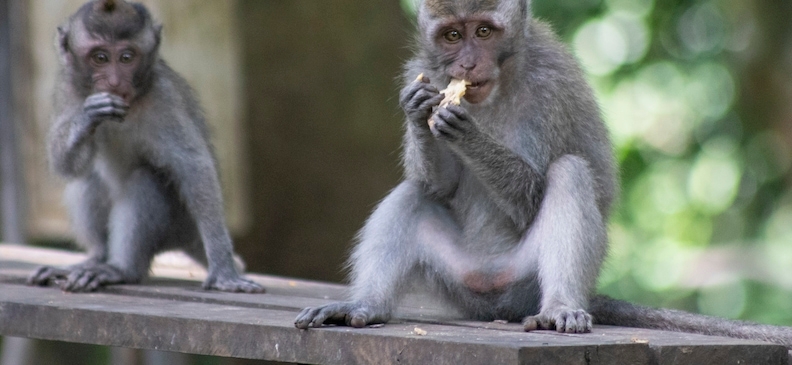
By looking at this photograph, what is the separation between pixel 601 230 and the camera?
4645 millimetres

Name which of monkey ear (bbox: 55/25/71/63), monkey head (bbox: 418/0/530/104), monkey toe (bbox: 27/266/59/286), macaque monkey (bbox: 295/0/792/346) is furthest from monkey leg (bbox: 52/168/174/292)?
monkey head (bbox: 418/0/530/104)

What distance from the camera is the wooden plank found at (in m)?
3.50

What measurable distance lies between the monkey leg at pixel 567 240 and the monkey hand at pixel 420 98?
2.14ft

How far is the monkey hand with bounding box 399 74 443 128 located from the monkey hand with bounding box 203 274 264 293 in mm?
1788

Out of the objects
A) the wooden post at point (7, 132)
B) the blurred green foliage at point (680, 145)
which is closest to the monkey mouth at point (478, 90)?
the wooden post at point (7, 132)

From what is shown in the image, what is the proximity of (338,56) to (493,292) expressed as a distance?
148 inches

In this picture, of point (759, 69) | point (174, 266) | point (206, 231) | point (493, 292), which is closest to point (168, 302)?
point (206, 231)

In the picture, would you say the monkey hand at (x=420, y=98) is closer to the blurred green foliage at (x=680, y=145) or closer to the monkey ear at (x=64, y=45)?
the monkey ear at (x=64, y=45)

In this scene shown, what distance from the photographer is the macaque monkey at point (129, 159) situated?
6141mm

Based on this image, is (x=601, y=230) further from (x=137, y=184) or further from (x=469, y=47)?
(x=137, y=184)

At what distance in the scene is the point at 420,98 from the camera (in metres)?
4.57

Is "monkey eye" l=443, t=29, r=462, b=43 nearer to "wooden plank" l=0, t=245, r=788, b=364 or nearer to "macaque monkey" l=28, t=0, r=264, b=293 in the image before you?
"wooden plank" l=0, t=245, r=788, b=364

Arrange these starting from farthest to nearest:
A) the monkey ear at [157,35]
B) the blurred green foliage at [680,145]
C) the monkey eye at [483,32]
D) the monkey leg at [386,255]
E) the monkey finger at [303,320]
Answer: the blurred green foliage at [680,145] < the monkey ear at [157,35] < the monkey eye at [483,32] < the monkey leg at [386,255] < the monkey finger at [303,320]

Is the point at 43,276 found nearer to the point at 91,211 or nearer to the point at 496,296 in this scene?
the point at 91,211
